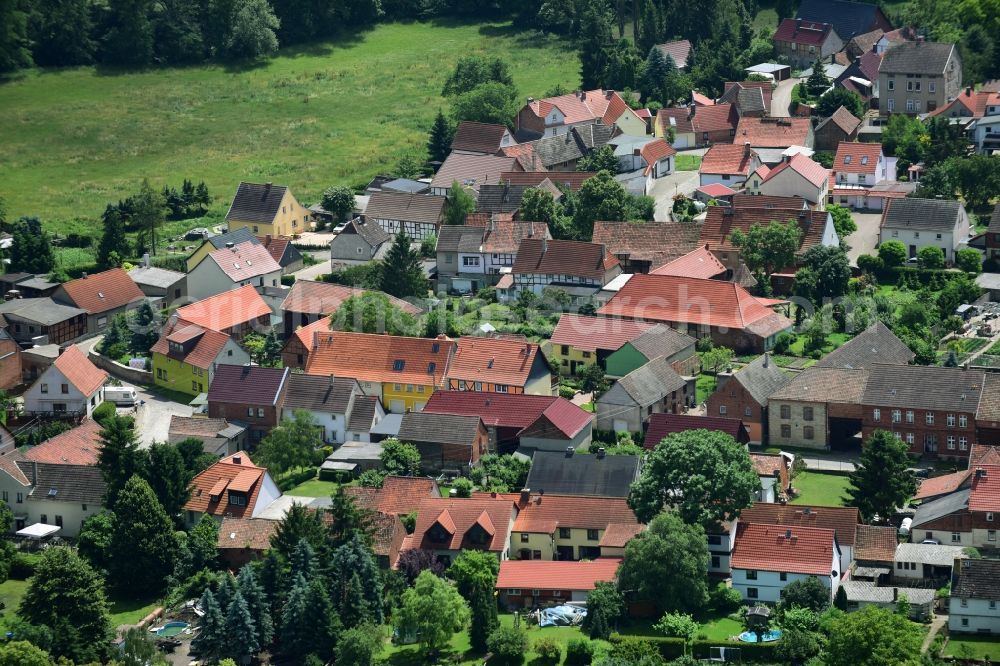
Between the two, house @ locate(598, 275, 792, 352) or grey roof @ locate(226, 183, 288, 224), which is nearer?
house @ locate(598, 275, 792, 352)

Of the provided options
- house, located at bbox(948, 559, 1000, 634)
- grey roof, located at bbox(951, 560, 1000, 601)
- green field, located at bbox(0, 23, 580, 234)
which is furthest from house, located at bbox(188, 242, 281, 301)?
house, located at bbox(948, 559, 1000, 634)

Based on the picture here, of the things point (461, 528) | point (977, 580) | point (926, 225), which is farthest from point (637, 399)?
point (926, 225)

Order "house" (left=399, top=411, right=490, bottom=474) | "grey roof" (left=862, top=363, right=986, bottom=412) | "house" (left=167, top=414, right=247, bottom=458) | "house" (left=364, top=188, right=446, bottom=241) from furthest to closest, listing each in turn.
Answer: "house" (left=364, top=188, right=446, bottom=241) → "house" (left=167, top=414, right=247, bottom=458) → "house" (left=399, top=411, right=490, bottom=474) → "grey roof" (left=862, top=363, right=986, bottom=412)

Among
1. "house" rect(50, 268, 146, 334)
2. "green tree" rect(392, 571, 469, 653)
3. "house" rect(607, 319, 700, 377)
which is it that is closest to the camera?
"green tree" rect(392, 571, 469, 653)

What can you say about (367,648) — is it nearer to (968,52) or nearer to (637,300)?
(637,300)

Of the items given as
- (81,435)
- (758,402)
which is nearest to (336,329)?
(81,435)

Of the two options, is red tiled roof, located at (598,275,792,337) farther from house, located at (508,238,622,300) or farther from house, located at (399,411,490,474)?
house, located at (399,411,490,474)

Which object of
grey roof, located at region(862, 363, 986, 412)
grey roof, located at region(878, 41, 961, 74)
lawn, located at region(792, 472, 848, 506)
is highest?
grey roof, located at region(878, 41, 961, 74)
